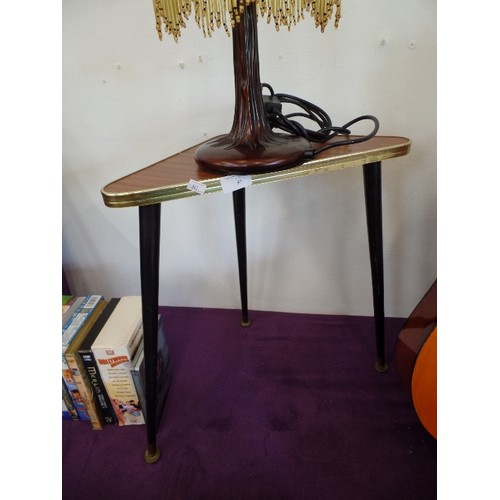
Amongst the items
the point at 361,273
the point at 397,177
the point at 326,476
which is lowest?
the point at 326,476

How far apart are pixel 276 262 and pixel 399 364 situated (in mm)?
505

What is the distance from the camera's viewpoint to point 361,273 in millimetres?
1151

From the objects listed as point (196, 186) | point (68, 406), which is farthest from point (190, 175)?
point (68, 406)

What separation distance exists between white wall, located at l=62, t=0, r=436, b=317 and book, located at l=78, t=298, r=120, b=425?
0.40m

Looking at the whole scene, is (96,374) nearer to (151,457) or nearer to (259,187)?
(151,457)

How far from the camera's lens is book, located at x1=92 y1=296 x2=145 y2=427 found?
82cm

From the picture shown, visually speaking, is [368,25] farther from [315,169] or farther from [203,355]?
[203,355]

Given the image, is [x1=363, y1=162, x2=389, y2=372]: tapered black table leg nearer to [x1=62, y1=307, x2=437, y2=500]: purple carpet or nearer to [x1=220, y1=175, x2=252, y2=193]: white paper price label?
[x1=62, y1=307, x2=437, y2=500]: purple carpet

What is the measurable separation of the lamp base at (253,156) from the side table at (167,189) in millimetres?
14

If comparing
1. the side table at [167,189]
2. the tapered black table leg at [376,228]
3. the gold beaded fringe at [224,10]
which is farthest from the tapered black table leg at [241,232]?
the gold beaded fringe at [224,10]

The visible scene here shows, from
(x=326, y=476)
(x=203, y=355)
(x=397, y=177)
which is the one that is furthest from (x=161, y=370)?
(x=397, y=177)

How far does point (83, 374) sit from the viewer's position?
85 centimetres

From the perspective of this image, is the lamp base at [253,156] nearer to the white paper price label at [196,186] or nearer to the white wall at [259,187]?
the white paper price label at [196,186]
